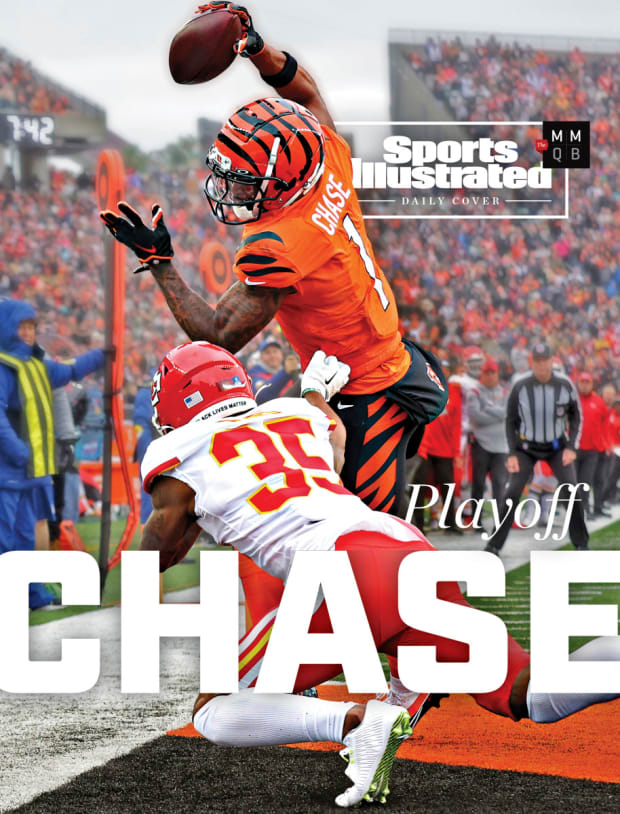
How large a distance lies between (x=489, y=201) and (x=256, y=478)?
12.8 feet

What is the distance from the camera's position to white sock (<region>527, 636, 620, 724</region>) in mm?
2279

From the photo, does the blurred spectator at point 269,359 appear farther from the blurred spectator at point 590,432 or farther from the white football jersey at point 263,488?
the white football jersey at point 263,488

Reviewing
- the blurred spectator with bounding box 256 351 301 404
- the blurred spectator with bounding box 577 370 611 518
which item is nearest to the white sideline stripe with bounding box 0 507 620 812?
the blurred spectator with bounding box 256 351 301 404

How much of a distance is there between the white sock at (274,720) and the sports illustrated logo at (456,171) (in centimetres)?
380

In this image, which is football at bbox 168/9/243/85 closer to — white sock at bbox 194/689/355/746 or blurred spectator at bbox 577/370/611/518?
white sock at bbox 194/689/355/746

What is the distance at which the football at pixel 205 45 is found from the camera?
3.13 m

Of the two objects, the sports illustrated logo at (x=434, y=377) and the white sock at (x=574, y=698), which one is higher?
the sports illustrated logo at (x=434, y=377)

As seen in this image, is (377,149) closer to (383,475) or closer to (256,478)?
(383,475)

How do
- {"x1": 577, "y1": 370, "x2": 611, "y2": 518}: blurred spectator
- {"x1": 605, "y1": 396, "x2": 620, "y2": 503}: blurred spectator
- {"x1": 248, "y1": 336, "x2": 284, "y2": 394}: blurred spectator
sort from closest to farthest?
{"x1": 248, "y1": 336, "x2": 284, "y2": 394}: blurred spectator → {"x1": 577, "y1": 370, "x2": 611, "y2": 518}: blurred spectator → {"x1": 605, "y1": 396, "x2": 620, "y2": 503}: blurred spectator

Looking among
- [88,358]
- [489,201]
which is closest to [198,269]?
[88,358]

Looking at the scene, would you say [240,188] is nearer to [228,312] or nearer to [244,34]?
[228,312]

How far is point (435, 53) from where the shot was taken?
6.05 meters

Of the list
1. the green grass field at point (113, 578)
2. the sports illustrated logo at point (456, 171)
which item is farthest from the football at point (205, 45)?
the green grass field at point (113, 578)

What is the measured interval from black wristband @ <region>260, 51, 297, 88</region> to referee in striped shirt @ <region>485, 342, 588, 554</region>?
340cm
